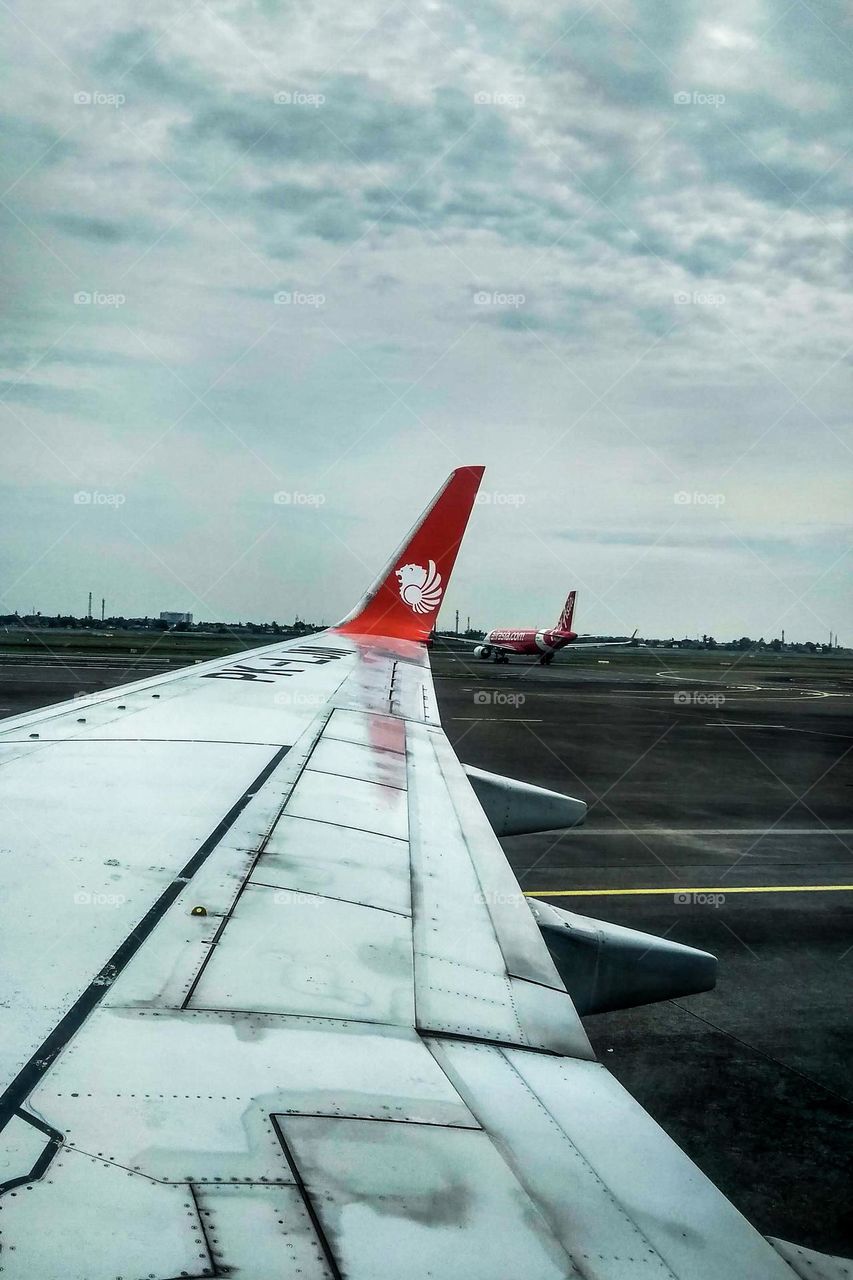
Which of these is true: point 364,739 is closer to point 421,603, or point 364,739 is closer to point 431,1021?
point 431,1021

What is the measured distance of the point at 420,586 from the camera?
33.9 ft

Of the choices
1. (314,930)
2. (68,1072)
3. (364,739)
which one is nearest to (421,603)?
(364,739)

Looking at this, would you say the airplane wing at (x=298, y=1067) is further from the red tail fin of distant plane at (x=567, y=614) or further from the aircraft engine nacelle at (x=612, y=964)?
the red tail fin of distant plane at (x=567, y=614)

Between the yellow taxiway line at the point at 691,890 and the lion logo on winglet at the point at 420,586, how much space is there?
3554 millimetres

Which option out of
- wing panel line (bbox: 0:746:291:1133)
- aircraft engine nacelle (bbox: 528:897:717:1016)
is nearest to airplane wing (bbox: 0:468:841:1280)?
wing panel line (bbox: 0:746:291:1133)

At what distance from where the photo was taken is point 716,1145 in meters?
4.73

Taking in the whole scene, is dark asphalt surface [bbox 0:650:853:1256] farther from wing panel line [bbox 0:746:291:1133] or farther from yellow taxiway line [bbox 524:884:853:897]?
wing panel line [bbox 0:746:291:1133]

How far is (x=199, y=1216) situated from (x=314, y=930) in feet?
4.08

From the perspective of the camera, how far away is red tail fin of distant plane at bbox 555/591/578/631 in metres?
61.2

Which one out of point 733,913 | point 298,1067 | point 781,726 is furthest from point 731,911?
point 781,726

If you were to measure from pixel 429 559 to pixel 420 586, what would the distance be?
561 millimetres

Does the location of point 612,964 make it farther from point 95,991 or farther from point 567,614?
point 567,614

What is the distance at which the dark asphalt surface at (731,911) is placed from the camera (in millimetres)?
4738

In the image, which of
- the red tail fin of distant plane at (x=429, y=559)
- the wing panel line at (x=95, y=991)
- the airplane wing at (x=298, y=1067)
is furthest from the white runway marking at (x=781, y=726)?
the wing panel line at (x=95, y=991)
